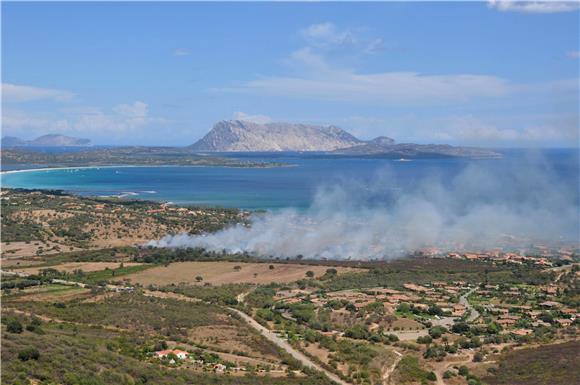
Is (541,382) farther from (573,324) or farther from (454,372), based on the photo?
(573,324)

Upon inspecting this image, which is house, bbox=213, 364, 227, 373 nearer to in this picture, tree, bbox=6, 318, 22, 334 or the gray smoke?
tree, bbox=6, 318, 22, 334

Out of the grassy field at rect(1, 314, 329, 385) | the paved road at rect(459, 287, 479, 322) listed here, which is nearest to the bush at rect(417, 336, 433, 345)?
the paved road at rect(459, 287, 479, 322)

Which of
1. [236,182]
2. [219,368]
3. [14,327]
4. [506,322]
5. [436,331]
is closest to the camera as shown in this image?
[14,327]

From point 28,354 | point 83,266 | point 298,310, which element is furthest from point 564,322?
point 83,266

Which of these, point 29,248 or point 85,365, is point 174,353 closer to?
point 85,365

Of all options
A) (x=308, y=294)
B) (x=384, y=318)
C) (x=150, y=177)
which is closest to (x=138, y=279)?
(x=308, y=294)
